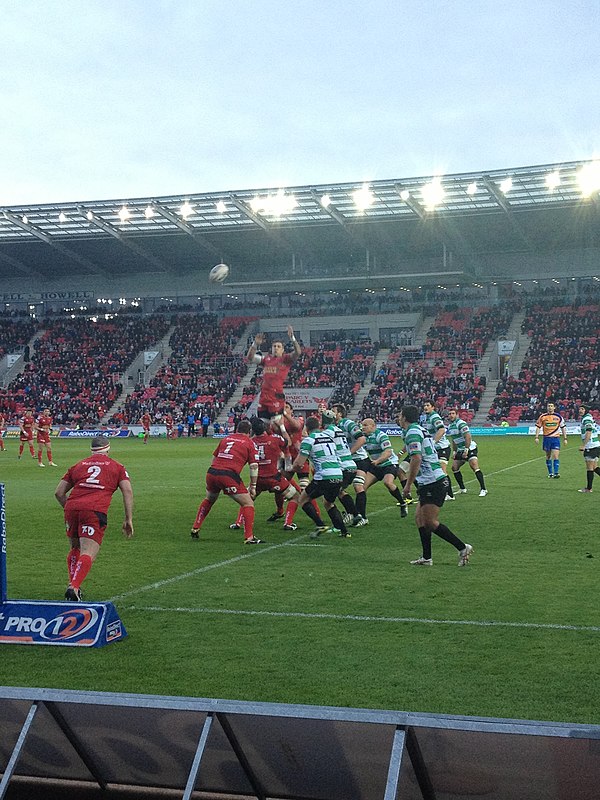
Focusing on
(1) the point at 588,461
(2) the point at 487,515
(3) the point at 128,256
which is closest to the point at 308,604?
(2) the point at 487,515

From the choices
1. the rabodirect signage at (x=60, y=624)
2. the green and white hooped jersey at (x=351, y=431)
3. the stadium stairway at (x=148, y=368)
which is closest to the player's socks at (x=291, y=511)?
the green and white hooped jersey at (x=351, y=431)

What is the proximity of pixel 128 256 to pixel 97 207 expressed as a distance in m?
10.9

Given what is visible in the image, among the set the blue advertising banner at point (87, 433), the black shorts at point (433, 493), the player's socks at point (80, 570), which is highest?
the black shorts at point (433, 493)

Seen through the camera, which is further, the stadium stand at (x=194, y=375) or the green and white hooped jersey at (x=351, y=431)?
the stadium stand at (x=194, y=375)

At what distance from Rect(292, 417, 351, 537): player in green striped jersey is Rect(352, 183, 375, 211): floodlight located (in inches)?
1466

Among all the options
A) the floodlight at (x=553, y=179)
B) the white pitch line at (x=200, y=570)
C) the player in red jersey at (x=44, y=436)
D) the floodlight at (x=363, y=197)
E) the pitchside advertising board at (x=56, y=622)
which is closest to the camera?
the pitchside advertising board at (x=56, y=622)

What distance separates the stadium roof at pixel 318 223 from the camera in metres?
50.5

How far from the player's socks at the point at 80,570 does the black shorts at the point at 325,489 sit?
5.71 m

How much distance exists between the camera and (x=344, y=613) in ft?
31.8

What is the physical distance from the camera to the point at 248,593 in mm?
10766

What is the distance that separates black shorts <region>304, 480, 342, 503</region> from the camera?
14.9 meters

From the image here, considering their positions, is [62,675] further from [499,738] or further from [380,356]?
[380,356]

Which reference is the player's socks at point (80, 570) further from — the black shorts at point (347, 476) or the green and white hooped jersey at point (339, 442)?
the black shorts at point (347, 476)

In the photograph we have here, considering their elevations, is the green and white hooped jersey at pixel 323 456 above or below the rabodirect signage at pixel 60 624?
above
